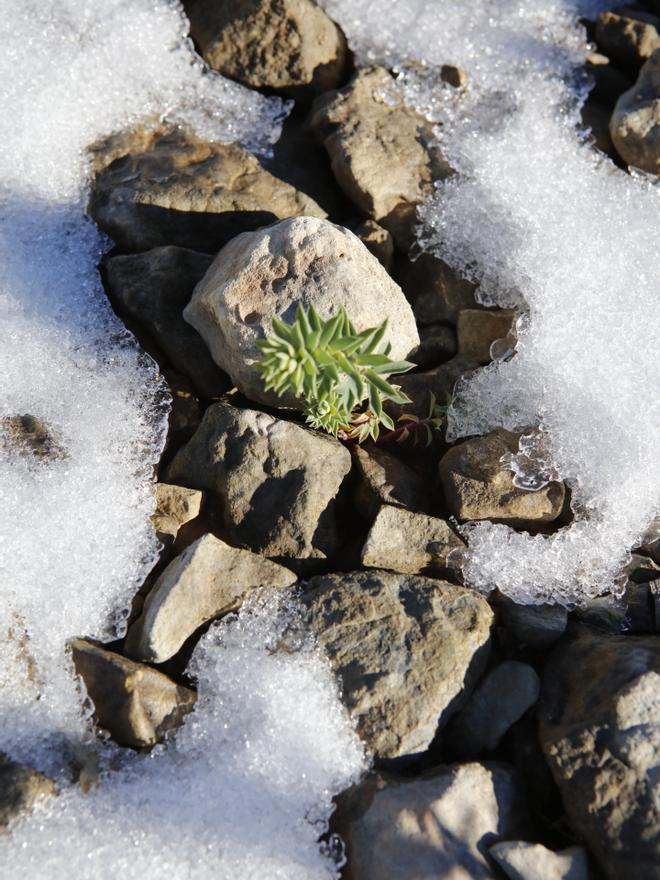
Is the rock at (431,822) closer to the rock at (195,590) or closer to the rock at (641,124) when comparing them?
the rock at (195,590)

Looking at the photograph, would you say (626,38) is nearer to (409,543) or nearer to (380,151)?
(380,151)

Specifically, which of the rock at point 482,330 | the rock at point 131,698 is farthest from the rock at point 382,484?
the rock at point 131,698

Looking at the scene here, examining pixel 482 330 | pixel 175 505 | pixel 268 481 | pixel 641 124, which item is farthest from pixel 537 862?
pixel 641 124

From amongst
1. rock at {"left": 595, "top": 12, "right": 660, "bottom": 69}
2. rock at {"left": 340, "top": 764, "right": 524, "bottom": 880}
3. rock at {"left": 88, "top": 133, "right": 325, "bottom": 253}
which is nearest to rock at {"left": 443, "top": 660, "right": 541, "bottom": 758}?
rock at {"left": 340, "top": 764, "right": 524, "bottom": 880}

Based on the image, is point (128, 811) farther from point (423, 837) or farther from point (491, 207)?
point (491, 207)

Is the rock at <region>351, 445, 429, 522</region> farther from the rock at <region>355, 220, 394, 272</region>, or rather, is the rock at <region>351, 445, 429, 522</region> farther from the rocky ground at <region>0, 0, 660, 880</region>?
the rock at <region>355, 220, 394, 272</region>

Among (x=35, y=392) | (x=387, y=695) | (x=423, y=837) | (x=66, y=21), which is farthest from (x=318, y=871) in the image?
(x=66, y=21)

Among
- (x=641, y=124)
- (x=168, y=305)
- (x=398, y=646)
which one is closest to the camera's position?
(x=398, y=646)
